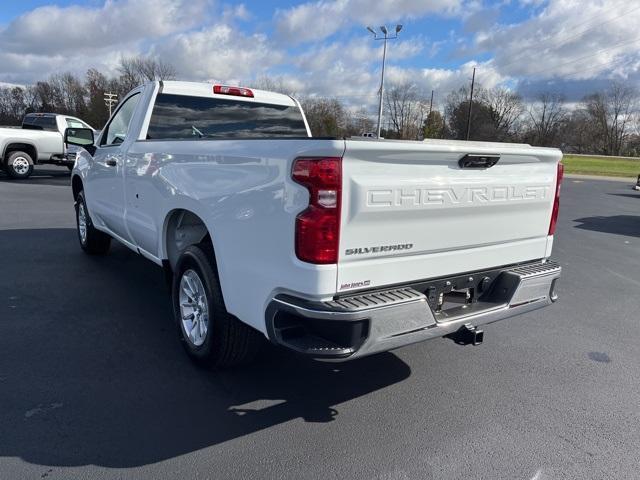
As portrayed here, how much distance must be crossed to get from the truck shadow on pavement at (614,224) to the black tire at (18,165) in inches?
624

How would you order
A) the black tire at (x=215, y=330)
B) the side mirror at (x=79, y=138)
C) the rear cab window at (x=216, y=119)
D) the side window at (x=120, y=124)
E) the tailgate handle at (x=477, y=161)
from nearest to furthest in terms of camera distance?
the tailgate handle at (x=477, y=161) < the black tire at (x=215, y=330) < the rear cab window at (x=216, y=119) < the side window at (x=120, y=124) < the side mirror at (x=79, y=138)

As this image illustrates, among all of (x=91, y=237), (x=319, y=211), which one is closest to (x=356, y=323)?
(x=319, y=211)

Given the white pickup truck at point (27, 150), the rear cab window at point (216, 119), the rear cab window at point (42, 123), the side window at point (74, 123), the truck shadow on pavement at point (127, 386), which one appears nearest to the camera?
the truck shadow on pavement at point (127, 386)

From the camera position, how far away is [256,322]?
283 centimetres

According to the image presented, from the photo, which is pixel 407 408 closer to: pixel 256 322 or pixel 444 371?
pixel 444 371

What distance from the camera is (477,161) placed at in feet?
9.92

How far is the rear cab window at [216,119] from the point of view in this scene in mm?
4801

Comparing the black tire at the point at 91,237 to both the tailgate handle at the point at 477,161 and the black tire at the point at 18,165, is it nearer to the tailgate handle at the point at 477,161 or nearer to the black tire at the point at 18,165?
the tailgate handle at the point at 477,161

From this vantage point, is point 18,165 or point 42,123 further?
point 42,123

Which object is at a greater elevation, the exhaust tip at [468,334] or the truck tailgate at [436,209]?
the truck tailgate at [436,209]

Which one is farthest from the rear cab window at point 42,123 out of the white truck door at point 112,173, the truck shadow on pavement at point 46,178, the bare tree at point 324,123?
the white truck door at point 112,173

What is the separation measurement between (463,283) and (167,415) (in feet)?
6.59

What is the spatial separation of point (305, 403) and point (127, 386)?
3.94 ft

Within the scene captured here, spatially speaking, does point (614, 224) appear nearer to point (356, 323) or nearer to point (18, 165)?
point (356, 323)
